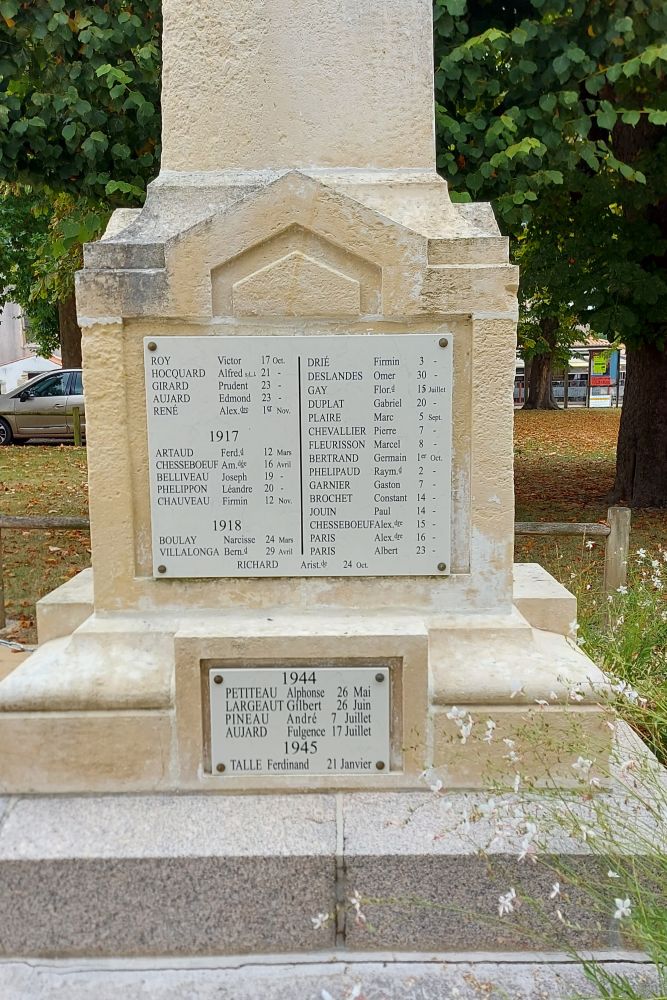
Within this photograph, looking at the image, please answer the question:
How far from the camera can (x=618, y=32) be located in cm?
493

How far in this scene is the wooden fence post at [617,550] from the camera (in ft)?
16.8

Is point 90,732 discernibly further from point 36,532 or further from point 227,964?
point 36,532

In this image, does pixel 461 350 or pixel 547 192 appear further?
pixel 547 192

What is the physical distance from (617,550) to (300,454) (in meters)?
3.11

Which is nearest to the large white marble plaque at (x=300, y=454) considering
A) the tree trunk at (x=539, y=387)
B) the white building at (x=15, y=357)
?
the tree trunk at (x=539, y=387)

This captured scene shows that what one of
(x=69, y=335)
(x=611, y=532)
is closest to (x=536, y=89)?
(x=611, y=532)

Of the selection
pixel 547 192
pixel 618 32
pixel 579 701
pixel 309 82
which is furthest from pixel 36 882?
pixel 547 192

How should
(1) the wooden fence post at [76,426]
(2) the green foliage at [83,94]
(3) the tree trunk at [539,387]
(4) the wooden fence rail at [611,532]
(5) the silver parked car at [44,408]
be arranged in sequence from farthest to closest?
(3) the tree trunk at [539,387]
(5) the silver parked car at [44,408]
(1) the wooden fence post at [76,426]
(2) the green foliage at [83,94]
(4) the wooden fence rail at [611,532]

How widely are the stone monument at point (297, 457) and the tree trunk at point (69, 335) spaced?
15981mm

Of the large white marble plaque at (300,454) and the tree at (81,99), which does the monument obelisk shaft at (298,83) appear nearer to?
the large white marble plaque at (300,454)

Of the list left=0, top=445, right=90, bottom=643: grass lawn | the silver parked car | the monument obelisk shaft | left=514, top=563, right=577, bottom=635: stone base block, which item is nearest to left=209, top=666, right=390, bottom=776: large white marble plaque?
left=514, top=563, right=577, bottom=635: stone base block

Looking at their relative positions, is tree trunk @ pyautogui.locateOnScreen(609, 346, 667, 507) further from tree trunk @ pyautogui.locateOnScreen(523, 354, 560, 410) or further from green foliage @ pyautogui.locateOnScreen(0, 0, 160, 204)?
tree trunk @ pyautogui.locateOnScreen(523, 354, 560, 410)

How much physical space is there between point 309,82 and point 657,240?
593 centimetres

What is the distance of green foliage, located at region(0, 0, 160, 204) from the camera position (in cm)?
527
